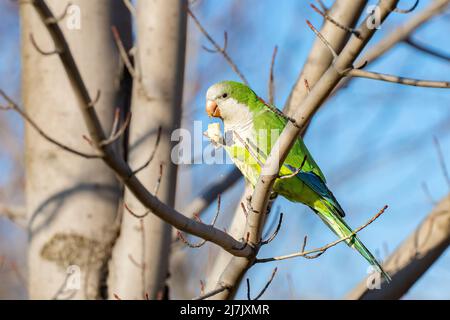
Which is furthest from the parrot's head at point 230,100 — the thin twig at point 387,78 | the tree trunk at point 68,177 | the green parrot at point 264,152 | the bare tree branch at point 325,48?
the thin twig at point 387,78

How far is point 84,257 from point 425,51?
239cm

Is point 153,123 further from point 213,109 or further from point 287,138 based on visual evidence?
point 287,138

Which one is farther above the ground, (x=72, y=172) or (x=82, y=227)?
(x=72, y=172)

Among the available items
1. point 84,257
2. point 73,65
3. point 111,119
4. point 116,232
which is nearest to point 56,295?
point 84,257

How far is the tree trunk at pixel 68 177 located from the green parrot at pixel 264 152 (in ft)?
2.51

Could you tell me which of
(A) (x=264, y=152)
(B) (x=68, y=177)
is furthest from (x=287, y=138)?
(B) (x=68, y=177)

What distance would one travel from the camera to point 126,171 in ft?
7.46

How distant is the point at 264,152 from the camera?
3.74 metres

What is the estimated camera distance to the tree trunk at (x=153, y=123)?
3828 millimetres

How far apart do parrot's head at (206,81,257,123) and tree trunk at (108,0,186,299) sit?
0.94 ft

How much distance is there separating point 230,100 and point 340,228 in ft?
3.49

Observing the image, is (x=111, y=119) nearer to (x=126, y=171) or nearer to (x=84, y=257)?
(x=84, y=257)

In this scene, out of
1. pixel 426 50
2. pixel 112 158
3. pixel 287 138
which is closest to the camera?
pixel 112 158

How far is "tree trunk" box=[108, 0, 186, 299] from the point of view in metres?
3.83
